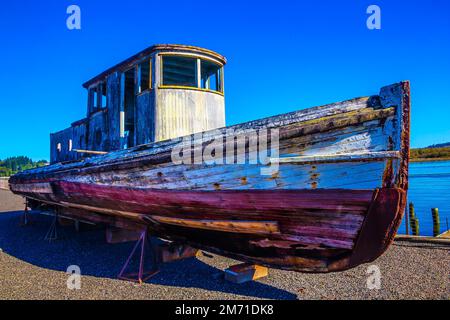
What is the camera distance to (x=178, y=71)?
28.1ft

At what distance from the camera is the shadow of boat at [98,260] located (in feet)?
16.9

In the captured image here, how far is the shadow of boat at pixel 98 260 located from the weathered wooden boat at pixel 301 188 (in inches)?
26.4

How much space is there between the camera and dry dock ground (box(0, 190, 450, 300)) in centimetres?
480

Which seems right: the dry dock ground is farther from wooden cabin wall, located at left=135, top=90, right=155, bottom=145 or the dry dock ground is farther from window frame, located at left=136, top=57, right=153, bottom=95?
window frame, located at left=136, top=57, right=153, bottom=95

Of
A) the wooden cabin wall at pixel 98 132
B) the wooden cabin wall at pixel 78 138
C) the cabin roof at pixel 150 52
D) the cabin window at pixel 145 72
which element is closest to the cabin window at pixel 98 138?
the wooden cabin wall at pixel 98 132

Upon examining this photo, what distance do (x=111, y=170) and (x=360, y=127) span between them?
421 centimetres

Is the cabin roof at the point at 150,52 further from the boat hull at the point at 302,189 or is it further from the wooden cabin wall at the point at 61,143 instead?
the wooden cabin wall at the point at 61,143

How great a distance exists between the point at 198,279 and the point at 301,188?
269cm

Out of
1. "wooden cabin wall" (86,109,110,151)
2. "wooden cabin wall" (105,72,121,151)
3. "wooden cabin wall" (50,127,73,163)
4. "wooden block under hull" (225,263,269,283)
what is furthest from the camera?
"wooden cabin wall" (50,127,73,163)

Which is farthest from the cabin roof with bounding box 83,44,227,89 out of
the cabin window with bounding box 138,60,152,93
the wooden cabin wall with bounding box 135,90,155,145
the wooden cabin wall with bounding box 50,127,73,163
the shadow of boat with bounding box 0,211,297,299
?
the shadow of boat with bounding box 0,211,297,299

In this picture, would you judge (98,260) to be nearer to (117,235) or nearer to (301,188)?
(117,235)

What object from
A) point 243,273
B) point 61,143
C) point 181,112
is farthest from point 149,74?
point 61,143

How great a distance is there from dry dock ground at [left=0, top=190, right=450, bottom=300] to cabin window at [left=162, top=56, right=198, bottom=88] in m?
4.61
